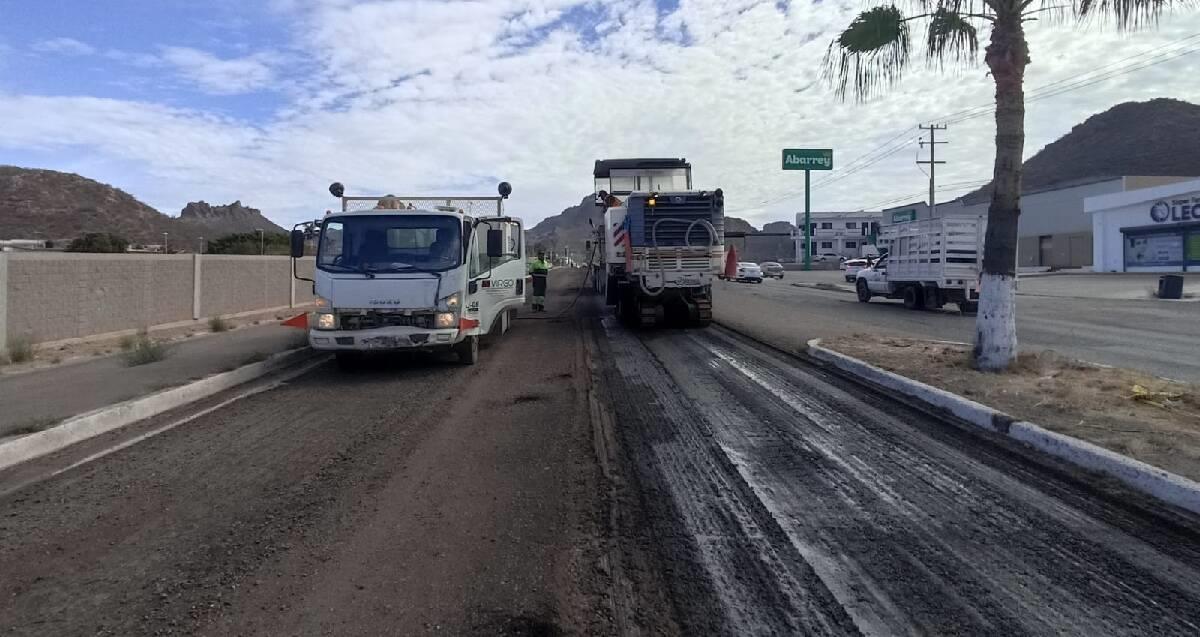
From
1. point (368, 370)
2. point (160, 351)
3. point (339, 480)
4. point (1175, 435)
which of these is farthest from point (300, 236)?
point (1175, 435)

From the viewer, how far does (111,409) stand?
29.8ft

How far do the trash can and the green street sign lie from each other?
38388 mm

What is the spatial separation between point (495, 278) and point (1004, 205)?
804cm

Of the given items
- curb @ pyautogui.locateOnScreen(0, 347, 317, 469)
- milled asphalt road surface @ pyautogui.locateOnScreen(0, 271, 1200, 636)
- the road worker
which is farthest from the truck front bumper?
the road worker

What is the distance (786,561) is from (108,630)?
11.6ft

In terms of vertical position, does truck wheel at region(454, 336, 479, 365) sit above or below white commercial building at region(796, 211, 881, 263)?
below

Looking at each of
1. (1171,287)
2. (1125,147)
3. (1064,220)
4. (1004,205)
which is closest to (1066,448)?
(1004,205)

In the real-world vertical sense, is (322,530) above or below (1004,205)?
below

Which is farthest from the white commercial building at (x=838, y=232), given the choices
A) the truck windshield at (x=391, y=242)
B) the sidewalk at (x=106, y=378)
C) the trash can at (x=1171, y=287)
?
the truck windshield at (x=391, y=242)

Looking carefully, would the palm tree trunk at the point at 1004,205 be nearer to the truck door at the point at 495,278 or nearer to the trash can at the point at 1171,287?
the truck door at the point at 495,278

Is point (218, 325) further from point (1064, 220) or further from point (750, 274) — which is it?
point (1064, 220)

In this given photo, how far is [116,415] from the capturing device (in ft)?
29.8

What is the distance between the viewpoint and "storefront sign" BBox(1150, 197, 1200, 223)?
4353cm

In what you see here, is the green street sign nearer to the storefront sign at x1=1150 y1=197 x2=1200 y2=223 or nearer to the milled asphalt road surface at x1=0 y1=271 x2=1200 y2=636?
the storefront sign at x1=1150 y1=197 x2=1200 y2=223
